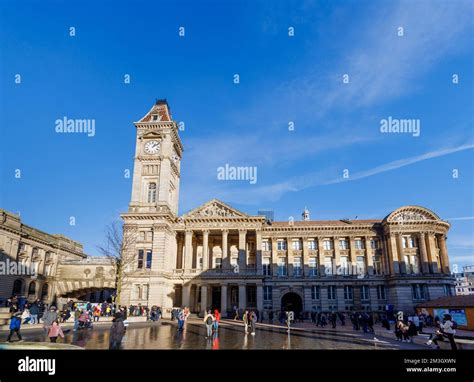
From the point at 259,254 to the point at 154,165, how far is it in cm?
2301

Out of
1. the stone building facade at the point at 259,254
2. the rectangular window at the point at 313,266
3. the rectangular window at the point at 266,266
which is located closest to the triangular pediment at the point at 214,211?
the stone building facade at the point at 259,254

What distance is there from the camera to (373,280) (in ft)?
182

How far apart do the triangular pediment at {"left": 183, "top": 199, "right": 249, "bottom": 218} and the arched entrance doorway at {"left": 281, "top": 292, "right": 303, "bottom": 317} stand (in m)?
16.6

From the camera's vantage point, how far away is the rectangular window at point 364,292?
55031 mm

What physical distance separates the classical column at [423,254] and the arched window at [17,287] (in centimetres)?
6379

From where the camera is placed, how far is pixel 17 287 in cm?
4928

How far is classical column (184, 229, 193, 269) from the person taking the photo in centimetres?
5319

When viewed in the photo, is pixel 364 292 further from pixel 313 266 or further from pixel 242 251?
pixel 242 251

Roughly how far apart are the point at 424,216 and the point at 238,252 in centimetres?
3238

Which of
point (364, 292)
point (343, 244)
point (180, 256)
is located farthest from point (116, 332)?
point (343, 244)

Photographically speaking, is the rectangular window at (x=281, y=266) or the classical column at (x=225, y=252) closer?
the classical column at (x=225, y=252)

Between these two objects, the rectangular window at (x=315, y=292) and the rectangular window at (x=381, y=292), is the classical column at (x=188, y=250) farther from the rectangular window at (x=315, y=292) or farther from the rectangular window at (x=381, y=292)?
the rectangular window at (x=381, y=292)
